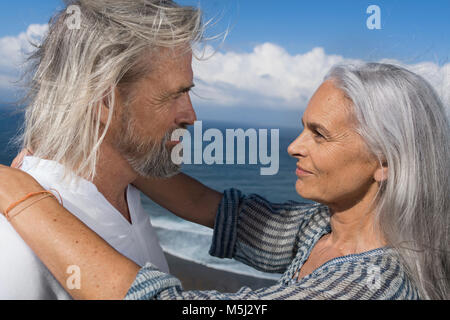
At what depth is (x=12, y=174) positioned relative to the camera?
163 cm

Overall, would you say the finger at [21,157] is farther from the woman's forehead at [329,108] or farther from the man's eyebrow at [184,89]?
the woman's forehead at [329,108]

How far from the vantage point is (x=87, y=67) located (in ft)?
6.46

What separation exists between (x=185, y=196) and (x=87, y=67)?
100 centimetres

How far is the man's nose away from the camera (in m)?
2.23

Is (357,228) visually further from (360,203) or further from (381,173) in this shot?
(381,173)

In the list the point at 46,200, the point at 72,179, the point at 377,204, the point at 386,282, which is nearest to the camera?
the point at 46,200

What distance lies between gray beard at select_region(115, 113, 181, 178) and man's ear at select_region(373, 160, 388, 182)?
1.04 metres

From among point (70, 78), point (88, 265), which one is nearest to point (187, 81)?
point (70, 78)

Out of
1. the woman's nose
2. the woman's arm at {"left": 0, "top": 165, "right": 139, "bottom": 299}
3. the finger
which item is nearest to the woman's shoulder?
the woman's nose

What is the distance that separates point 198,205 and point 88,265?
1165 mm

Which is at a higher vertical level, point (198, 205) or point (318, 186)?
point (318, 186)

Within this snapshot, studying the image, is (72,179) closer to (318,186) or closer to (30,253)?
(30,253)

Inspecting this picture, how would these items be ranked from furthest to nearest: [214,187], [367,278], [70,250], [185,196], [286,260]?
[214,187] → [185,196] → [286,260] → [367,278] → [70,250]

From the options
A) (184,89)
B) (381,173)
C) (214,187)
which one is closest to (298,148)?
(381,173)
